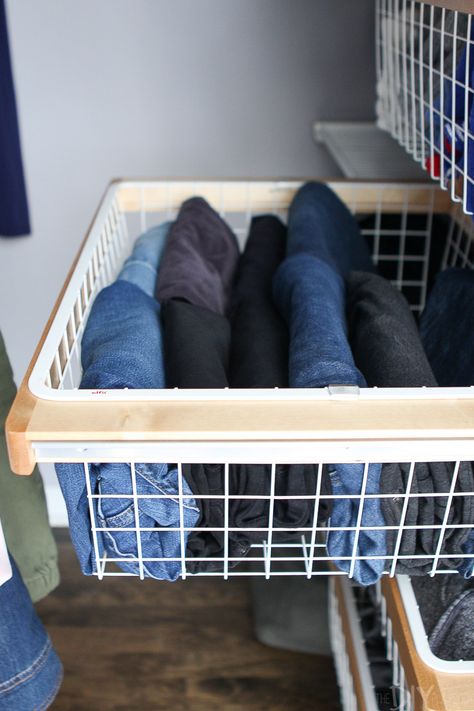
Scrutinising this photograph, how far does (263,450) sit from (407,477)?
16 centimetres

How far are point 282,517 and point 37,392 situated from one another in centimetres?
26

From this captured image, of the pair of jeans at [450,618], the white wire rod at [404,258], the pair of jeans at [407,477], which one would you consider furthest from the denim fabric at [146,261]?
the pair of jeans at [450,618]

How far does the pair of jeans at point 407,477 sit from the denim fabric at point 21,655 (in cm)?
41

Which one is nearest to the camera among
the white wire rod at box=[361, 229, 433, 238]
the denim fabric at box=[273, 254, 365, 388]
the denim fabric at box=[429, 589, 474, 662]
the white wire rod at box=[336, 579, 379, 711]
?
the denim fabric at box=[273, 254, 365, 388]

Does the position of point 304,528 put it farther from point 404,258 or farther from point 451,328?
point 404,258

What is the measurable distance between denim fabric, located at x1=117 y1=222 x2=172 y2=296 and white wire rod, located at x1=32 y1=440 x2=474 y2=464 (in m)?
0.38

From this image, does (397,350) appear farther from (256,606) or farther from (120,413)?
(256,606)

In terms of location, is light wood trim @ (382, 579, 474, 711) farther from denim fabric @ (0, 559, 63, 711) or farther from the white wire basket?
denim fabric @ (0, 559, 63, 711)

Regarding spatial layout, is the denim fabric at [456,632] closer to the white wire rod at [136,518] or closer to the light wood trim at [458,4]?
the white wire rod at [136,518]

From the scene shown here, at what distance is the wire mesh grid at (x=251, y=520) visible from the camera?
0.71 m

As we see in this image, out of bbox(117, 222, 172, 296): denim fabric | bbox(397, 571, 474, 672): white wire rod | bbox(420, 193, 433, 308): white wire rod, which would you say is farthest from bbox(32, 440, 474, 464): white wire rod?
bbox(420, 193, 433, 308): white wire rod

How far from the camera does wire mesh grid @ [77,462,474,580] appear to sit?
2.32ft

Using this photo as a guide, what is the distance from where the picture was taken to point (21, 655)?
83 centimetres

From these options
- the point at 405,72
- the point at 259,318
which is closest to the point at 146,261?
the point at 259,318
